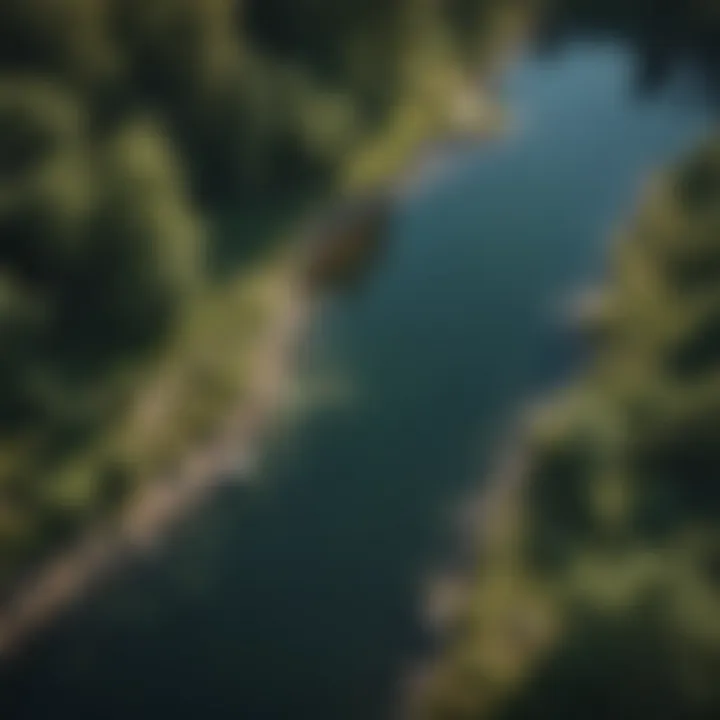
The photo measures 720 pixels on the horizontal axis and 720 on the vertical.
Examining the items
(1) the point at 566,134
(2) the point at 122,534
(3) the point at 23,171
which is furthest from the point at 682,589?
(1) the point at 566,134

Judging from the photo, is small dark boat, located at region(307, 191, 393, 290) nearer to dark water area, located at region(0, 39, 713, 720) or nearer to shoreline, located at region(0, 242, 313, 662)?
dark water area, located at region(0, 39, 713, 720)

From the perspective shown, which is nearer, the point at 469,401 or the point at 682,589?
the point at 682,589

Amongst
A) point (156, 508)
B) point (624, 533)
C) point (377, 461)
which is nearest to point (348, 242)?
point (377, 461)

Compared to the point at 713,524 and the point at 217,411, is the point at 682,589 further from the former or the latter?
the point at 217,411

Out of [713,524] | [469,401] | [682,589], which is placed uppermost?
[469,401]

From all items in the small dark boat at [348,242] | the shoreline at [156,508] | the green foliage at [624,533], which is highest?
the small dark boat at [348,242]

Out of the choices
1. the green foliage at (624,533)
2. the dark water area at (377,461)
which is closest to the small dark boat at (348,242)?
the dark water area at (377,461)

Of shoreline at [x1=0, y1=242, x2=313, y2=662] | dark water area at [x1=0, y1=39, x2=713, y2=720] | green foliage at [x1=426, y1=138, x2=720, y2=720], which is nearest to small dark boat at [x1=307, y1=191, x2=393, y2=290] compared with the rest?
dark water area at [x1=0, y1=39, x2=713, y2=720]

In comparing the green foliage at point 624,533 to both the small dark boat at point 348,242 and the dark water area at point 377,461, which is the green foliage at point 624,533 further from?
the small dark boat at point 348,242

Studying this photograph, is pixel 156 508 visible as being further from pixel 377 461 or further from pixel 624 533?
pixel 624 533
